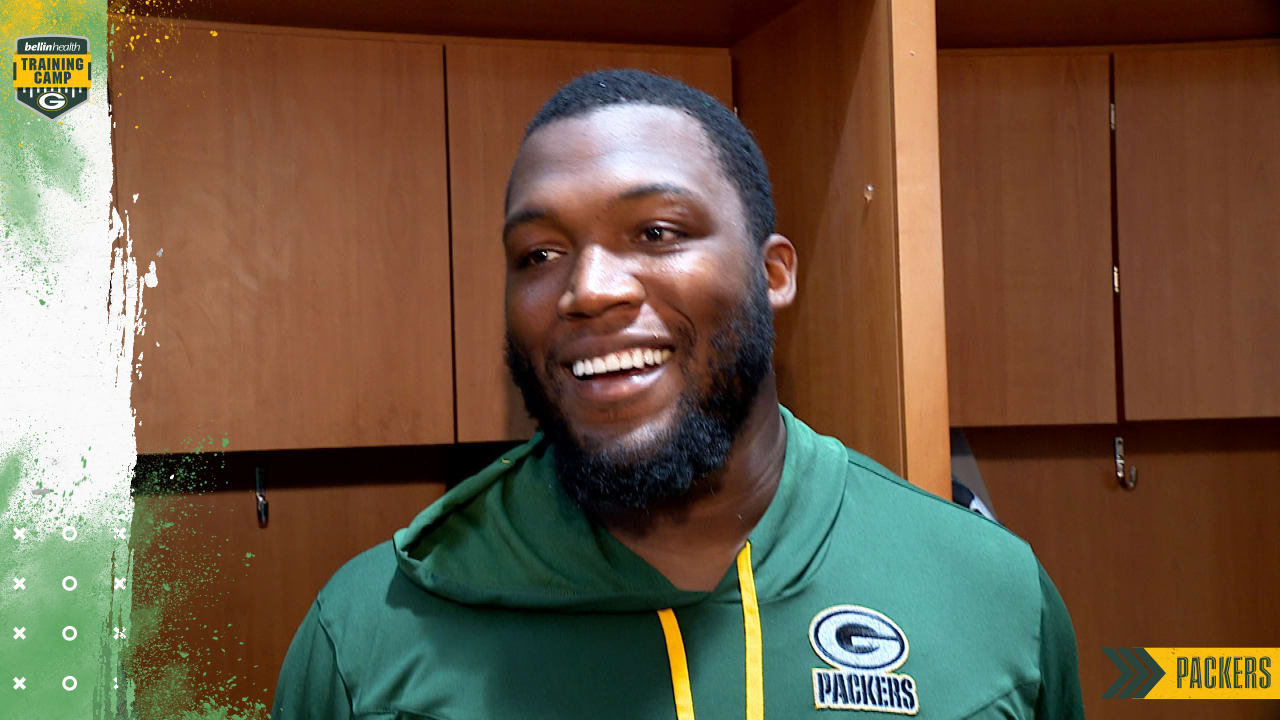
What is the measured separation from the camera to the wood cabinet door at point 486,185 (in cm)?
173

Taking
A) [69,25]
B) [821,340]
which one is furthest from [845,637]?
[69,25]

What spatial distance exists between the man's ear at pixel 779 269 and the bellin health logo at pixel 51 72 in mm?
1151

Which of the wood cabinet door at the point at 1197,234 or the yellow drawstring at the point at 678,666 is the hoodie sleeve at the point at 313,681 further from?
the wood cabinet door at the point at 1197,234

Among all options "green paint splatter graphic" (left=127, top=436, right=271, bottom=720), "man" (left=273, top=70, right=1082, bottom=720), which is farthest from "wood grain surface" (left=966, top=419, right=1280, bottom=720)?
"green paint splatter graphic" (left=127, top=436, right=271, bottom=720)

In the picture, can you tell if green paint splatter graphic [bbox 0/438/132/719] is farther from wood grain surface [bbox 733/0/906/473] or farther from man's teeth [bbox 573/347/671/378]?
wood grain surface [bbox 733/0/906/473]

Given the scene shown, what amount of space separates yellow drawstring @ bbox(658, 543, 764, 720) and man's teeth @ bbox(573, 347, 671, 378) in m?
0.24

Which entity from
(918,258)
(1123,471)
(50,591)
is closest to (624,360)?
(918,258)

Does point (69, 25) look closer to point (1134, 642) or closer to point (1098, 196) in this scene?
point (1098, 196)

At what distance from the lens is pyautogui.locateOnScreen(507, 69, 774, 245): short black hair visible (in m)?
1.04

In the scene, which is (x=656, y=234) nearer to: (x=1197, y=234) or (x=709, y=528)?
(x=709, y=528)

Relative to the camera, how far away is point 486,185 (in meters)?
1.74

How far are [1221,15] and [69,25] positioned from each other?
2.04 meters

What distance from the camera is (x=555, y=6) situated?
1602 millimetres

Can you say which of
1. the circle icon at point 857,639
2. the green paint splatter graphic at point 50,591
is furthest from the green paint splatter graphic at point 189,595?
the circle icon at point 857,639
